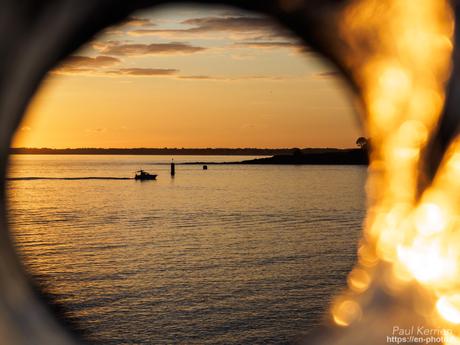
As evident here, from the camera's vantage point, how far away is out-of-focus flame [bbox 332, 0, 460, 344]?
2062mm

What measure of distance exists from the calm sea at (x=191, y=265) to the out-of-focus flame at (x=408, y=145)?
1.65 meters

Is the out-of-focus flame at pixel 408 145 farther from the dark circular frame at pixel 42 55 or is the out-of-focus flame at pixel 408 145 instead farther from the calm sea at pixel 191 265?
the calm sea at pixel 191 265

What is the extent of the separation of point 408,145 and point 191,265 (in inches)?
1338

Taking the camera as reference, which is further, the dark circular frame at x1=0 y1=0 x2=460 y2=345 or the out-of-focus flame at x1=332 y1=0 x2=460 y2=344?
the dark circular frame at x1=0 y1=0 x2=460 y2=345

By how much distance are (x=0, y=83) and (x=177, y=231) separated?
47.3m

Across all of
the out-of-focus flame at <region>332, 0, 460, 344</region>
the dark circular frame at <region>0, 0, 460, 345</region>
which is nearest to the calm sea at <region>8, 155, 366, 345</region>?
the dark circular frame at <region>0, 0, 460, 345</region>

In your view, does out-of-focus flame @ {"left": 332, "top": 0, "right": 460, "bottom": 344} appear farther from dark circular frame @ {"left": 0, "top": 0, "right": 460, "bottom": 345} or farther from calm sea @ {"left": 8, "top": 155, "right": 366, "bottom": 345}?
calm sea @ {"left": 8, "top": 155, "right": 366, "bottom": 345}

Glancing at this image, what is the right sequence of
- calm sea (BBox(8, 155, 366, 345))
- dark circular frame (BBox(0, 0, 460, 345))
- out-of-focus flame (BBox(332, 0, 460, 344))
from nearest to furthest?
1. out-of-focus flame (BBox(332, 0, 460, 344))
2. dark circular frame (BBox(0, 0, 460, 345))
3. calm sea (BBox(8, 155, 366, 345))

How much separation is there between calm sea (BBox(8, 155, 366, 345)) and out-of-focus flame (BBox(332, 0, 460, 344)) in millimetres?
1649

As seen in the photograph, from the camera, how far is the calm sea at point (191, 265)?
25.7m

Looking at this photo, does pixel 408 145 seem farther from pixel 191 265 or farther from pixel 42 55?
pixel 191 265

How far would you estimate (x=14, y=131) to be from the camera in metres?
2.47

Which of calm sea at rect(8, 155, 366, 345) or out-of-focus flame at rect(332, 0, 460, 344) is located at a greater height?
calm sea at rect(8, 155, 366, 345)

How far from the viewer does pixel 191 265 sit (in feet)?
116
